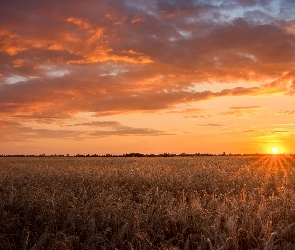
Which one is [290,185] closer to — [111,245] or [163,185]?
[163,185]

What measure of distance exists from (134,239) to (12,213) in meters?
3.58

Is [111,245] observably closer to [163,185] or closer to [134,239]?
[134,239]

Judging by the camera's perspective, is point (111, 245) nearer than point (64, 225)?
Yes

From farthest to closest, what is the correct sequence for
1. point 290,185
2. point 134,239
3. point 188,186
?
point 290,185, point 188,186, point 134,239

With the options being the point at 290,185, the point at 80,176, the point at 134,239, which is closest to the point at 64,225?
the point at 134,239

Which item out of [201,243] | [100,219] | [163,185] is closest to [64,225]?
[100,219]

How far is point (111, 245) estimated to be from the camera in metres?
5.83

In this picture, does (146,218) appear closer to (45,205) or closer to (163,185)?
(45,205)

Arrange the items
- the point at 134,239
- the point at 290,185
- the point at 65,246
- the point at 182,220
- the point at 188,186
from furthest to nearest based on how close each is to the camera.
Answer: the point at 290,185, the point at 188,186, the point at 182,220, the point at 134,239, the point at 65,246

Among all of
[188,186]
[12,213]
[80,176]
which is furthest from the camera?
[80,176]

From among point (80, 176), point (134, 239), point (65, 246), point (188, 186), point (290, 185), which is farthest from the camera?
point (80, 176)

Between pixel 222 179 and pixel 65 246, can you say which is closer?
Answer: pixel 65 246

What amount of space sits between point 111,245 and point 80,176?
9.90 meters

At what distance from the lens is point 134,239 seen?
19.8ft
